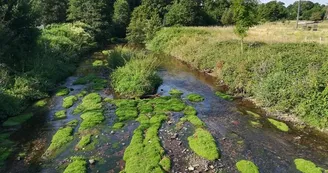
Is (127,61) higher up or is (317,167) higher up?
(127,61)

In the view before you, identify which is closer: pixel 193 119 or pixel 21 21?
pixel 193 119

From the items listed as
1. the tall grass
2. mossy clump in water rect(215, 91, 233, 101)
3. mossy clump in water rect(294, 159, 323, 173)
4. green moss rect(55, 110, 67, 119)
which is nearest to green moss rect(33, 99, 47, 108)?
green moss rect(55, 110, 67, 119)

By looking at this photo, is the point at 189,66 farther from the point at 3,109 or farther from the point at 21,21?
the point at 3,109

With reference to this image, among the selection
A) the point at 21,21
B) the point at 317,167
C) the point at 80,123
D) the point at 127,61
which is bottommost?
the point at 317,167

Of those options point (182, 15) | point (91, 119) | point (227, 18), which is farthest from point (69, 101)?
point (227, 18)

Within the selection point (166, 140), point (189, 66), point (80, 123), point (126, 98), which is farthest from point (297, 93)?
point (189, 66)

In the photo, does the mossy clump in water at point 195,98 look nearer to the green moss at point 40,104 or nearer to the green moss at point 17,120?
the green moss at point 40,104

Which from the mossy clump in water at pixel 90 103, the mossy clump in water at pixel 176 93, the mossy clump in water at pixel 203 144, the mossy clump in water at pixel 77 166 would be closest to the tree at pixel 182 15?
the mossy clump in water at pixel 176 93

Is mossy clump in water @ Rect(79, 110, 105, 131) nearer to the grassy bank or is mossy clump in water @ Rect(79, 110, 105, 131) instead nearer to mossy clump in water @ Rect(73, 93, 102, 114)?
mossy clump in water @ Rect(73, 93, 102, 114)
